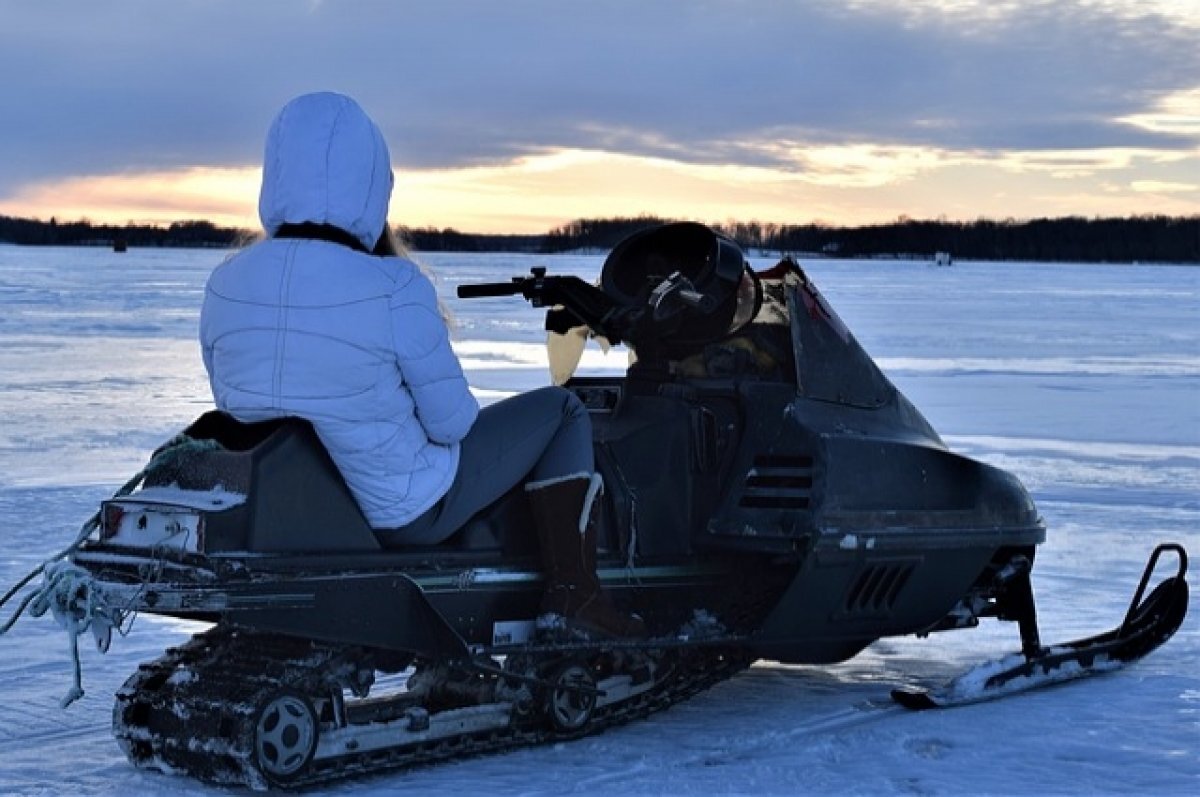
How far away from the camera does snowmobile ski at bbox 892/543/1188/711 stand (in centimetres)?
482

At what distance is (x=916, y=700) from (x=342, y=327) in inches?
80.2

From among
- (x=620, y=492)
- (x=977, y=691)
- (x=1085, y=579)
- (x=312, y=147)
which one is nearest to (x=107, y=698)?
(x=620, y=492)

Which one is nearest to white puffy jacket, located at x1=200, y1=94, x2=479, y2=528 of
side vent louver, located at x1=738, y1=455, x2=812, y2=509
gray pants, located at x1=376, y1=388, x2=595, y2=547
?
gray pants, located at x1=376, y1=388, x2=595, y2=547

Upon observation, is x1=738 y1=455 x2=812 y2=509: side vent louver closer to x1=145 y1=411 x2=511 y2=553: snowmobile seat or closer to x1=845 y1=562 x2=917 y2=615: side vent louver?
x1=845 y1=562 x2=917 y2=615: side vent louver

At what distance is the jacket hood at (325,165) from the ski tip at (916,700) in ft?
6.73

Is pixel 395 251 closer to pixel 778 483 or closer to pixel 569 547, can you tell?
pixel 569 547

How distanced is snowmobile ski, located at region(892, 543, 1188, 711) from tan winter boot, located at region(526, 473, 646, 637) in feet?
3.52

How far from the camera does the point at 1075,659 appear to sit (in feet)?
17.0

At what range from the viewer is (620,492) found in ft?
14.9

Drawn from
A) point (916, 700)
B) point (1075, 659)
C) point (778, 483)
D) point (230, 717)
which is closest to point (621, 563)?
point (778, 483)

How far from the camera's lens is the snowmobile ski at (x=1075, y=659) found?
4.82m

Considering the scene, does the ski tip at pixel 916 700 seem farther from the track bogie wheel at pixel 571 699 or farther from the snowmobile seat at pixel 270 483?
the snowmobile seat at pixel 270 483

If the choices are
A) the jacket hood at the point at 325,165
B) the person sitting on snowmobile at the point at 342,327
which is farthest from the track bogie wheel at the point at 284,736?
the jacket hood at the point at 325,165

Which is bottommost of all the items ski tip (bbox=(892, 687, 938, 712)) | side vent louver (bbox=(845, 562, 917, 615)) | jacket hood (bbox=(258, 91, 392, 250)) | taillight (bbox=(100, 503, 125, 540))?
ski tip (bbox=(892, 687, 938, 712))
